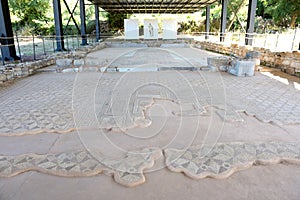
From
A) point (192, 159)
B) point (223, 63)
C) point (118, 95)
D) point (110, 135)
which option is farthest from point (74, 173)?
point (223, 63)

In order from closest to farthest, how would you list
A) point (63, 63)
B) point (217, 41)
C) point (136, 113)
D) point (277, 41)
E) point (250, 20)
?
1. point (136, 113)
2. point (63, 63)
3. point (277, 41)
4. point (250, 20)
5. point (217, 41)

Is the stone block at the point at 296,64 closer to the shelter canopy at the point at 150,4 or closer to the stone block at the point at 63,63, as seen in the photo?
the stone block at the point at 63,63

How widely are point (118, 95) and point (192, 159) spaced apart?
2.91m

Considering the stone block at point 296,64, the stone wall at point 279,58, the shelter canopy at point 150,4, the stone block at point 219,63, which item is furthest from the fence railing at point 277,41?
the shelter canopy at point 150,4

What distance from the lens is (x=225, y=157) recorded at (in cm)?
263

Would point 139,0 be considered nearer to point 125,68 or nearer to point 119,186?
point 125,68

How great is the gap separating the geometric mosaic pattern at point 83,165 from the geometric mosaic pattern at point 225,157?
30cm

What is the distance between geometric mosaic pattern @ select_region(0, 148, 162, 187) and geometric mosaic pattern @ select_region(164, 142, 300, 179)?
30 centimetres

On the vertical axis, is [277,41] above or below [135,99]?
above

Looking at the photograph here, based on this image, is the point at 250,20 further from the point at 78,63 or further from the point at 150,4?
the point at 150,4

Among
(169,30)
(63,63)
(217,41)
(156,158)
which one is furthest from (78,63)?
(169,30)

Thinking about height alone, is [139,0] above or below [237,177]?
above

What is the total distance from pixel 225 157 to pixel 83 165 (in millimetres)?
1592

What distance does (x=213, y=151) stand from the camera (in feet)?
9.08
